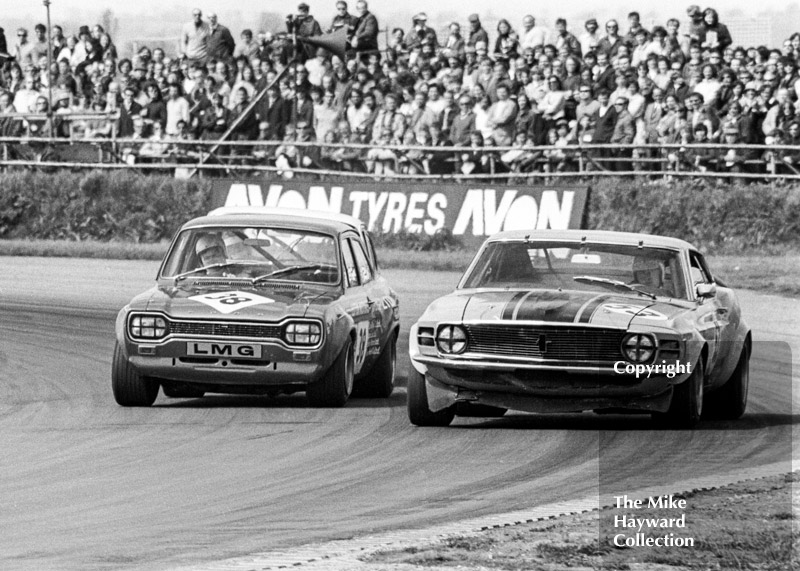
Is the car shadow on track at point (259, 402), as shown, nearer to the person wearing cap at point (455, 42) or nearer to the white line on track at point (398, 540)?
the white line on track at point (398, 540)

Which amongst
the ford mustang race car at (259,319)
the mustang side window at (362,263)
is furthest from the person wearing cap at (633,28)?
the ford mustang race car at (259,319)

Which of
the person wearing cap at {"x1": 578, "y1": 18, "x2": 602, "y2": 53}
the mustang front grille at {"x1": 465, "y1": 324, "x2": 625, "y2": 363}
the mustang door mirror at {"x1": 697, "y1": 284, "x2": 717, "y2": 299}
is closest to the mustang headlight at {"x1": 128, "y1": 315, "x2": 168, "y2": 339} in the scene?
the mustang front grille at {"x1": 465, "y1": 324, "x2": 625, "y2": 363}

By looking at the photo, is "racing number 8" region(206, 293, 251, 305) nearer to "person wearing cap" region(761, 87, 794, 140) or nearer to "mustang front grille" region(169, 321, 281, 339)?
"mustang front grille" region(169, 321, 281, 339)

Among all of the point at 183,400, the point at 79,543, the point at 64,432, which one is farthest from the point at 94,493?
the point at 183,400

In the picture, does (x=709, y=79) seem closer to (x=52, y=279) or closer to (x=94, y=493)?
(x=52, y=279)

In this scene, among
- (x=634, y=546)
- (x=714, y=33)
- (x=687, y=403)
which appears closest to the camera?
(x=634, y=546)

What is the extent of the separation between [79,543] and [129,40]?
28.3m

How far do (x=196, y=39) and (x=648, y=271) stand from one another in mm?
18343

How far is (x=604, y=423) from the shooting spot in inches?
384

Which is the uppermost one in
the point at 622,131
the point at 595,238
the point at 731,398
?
the point at 595,238

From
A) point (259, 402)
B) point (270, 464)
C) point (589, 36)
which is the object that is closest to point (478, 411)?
point (259, 402)

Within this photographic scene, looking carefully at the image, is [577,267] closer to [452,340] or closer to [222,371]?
[452,340]

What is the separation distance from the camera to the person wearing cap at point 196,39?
87.7 feet

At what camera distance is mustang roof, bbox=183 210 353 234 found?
11016 millimetres
